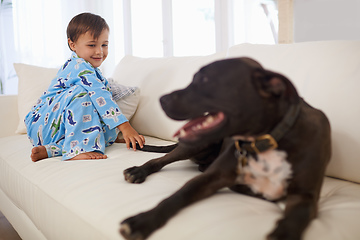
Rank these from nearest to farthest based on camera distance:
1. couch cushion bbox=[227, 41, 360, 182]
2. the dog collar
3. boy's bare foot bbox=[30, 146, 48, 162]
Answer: the dog collar, couch cushion bbox=[227, 41, 360, 182], boy's bare foot bbox=[30, 146, 48, 162]

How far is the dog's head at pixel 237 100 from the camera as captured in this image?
76cm

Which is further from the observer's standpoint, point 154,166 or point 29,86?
point 29,86

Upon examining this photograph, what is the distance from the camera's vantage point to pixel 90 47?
1778mm

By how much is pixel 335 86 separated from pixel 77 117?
1.06 m

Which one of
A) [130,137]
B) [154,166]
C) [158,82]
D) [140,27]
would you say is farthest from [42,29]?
[154,166]

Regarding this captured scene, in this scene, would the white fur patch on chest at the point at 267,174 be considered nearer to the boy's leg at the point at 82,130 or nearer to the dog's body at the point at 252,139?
the dog's body at the point at 252,139

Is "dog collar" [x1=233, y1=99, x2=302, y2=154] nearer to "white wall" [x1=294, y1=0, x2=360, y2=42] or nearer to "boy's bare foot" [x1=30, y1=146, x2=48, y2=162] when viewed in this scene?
"boy's bare foot" [x1=30, y1=146, x2=48, y2=162]

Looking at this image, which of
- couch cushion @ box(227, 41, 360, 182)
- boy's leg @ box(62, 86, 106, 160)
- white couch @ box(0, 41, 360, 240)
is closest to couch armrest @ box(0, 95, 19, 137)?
white couch @ box(0, 41, 360, 240)

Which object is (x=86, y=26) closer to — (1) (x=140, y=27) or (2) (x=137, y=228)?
(2) (x=137, y=228)

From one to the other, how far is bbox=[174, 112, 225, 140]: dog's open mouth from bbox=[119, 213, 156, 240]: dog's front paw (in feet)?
0.69

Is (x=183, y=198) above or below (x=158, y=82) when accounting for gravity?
below

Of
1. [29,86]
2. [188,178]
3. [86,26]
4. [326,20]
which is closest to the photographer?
[188,178]

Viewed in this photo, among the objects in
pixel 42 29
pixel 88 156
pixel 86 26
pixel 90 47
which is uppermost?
pixel 42 29

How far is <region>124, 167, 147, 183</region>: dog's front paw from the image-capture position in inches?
43.2
